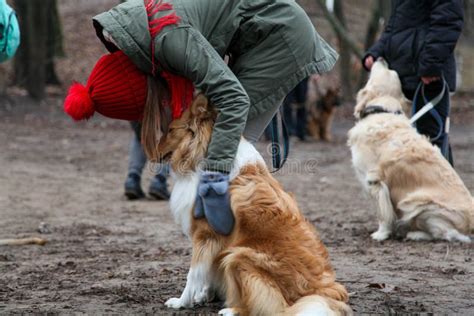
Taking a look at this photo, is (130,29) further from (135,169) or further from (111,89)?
(135,169)

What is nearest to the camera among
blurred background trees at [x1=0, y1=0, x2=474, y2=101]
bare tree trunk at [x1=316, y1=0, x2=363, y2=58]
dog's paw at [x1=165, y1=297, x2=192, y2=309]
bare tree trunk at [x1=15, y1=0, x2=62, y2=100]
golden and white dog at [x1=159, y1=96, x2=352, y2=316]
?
golden and white dog at [x1=159, y1=96, x2=352, y2=316]

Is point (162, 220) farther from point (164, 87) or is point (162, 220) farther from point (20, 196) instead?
point (164, 87)

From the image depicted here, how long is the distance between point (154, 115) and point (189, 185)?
41cm

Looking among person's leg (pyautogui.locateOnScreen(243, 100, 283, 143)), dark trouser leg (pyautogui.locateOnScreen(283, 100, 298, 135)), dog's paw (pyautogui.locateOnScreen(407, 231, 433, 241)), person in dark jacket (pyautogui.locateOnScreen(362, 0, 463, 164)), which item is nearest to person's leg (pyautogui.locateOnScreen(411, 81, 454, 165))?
person in dark jacket (pyautogui.locateOnScreen(362, 0, 463, 164))

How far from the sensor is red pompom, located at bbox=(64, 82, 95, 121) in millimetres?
3879

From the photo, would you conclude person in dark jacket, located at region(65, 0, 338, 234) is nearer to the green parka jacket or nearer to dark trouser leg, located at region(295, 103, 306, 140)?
the green parka jacket

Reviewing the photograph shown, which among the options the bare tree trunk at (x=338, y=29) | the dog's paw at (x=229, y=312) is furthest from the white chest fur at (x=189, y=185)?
the bare tree trunk at (x=338, y=29)

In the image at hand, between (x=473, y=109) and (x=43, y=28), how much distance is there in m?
11.9

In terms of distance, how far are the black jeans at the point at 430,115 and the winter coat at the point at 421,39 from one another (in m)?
0.12

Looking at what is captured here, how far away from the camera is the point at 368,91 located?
22.9 feet

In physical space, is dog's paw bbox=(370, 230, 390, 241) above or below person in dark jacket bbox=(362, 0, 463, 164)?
below

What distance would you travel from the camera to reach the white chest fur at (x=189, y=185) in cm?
384

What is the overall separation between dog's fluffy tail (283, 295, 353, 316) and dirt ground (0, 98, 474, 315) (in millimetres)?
349

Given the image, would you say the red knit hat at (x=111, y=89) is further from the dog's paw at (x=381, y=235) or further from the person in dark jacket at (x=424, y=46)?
the person in dark jacket at (x=424, y=46)
